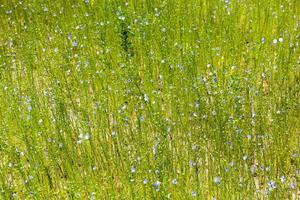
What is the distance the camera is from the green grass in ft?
12.5

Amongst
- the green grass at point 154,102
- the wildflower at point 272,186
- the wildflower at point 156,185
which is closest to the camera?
the wildflower at point 272,186

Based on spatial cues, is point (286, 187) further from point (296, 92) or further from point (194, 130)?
point (296, 92)

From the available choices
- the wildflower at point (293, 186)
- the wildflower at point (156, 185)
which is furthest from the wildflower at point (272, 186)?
the wildflower at point (156, 185)

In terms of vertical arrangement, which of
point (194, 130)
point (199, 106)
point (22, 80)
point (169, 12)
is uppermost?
point (169, 12)

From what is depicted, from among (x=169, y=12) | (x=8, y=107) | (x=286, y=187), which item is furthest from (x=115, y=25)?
(x=286, y=187)

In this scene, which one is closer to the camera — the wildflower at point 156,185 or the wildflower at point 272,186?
the wildflower at point 272,186

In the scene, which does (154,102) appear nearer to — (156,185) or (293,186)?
(156,185)

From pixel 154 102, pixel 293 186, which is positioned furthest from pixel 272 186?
pixel 154 102

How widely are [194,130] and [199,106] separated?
32cm

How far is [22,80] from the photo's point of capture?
5637 millimetres

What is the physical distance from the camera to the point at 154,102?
433cm

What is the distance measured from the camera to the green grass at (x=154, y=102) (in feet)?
12.5

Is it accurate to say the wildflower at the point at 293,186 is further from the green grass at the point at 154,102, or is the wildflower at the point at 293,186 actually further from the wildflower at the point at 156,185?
the wildflower at the point at 156,185

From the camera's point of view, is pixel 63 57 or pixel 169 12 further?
pixel 169 12
